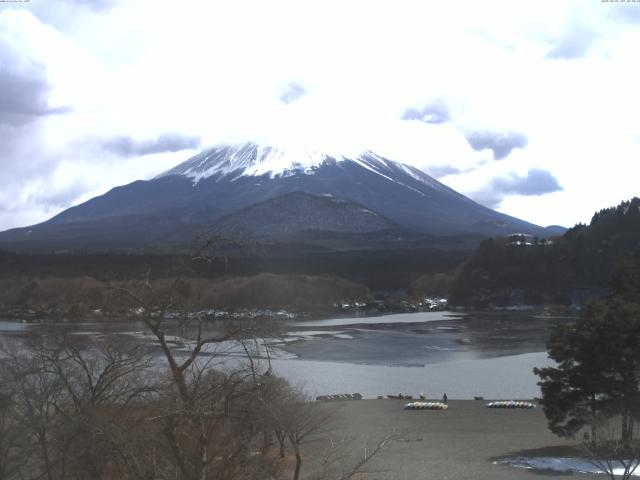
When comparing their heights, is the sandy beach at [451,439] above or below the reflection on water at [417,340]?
below

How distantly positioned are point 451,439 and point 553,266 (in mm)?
76333

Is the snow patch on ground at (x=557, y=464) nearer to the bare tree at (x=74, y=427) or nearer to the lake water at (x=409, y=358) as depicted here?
the lake water at (x=409, y=358)

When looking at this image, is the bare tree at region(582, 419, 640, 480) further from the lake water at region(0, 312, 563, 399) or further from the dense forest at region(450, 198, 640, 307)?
the dense forest at region(450, 198, 640, 307)

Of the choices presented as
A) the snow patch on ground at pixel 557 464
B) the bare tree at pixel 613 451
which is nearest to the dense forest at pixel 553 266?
the snow patch on ground at pixel 557 464

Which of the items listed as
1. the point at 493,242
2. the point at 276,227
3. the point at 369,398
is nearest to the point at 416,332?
the point at 369,398

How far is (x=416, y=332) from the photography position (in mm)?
54469

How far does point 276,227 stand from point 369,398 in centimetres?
12922

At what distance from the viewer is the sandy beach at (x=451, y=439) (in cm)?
1516

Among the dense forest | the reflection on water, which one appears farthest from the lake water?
the dense forest

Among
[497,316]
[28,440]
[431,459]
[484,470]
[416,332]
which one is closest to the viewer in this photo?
[28,440]

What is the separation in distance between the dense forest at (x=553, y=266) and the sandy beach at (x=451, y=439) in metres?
65.5

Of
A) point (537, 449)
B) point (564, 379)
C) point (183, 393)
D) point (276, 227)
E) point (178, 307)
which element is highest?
point (276, 227)

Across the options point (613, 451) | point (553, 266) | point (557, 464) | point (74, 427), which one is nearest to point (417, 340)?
point (557, 464)

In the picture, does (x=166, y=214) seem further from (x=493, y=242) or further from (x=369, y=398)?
(x=369, y=398)
